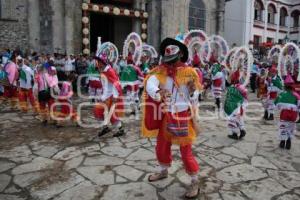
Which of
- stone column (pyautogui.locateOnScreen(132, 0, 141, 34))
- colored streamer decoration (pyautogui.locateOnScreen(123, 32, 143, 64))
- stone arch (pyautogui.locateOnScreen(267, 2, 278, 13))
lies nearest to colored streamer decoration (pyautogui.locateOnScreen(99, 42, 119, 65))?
colored streamer decoration (pyautogui.locateOnScreen(123, 32, 143, 64))

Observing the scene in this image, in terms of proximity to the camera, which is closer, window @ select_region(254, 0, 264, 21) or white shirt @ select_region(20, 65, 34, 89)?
white shirt @ select_region(20, 65, 34, 89)

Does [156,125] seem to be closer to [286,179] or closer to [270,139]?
Result: [286,179]

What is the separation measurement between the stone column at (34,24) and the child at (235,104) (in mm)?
13408

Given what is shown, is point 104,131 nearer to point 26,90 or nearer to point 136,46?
point 136,46

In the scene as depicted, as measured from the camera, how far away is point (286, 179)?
5.06m

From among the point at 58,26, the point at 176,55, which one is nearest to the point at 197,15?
the point at 58,26

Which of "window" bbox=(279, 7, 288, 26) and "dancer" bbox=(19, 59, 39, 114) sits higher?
"window" bbox=(279, 7, 288, 26)

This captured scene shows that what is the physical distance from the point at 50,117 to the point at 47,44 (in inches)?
404

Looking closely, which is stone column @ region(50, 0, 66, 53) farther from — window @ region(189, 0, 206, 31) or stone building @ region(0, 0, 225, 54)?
window @ region(189, 0, 206, 31)

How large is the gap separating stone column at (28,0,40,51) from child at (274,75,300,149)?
14.5 metres

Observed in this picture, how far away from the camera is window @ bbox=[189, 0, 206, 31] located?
76.3 feet

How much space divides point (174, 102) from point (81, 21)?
1552 cm

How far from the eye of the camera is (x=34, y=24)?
A: 17.6 m

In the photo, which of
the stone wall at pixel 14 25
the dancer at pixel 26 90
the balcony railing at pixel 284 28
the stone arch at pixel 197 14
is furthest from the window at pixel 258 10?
the dancer at pixel 26 90
